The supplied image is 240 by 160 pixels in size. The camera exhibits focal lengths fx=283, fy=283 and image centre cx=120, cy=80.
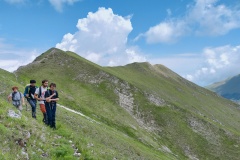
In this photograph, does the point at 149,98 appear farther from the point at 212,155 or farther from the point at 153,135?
the point at 212,155

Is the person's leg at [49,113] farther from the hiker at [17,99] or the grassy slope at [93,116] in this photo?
the hiker at [17,99]

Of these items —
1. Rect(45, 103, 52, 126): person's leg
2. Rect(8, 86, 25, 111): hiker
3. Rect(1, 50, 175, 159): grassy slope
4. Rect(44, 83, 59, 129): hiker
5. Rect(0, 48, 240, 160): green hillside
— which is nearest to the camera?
Rect(44, 83, 59, 129): hiker

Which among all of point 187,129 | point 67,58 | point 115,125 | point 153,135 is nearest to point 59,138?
point 115,125

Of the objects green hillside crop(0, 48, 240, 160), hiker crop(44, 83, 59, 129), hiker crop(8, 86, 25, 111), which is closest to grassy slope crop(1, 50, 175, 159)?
green hillside crop(0, 48, 240, 160)

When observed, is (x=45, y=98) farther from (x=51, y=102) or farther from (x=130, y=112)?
→ (x=130, y=112)

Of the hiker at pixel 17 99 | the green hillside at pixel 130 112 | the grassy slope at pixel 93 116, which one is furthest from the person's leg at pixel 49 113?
the green hillside at pixel 130 112

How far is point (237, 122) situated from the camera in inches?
4146

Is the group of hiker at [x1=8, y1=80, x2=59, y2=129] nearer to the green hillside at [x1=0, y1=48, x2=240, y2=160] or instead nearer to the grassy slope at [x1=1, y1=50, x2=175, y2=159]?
the grassy slope at [x1=1, y1=50, x2=175, y2=159]

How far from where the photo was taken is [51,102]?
74.9 feet

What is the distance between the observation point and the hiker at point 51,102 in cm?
2238

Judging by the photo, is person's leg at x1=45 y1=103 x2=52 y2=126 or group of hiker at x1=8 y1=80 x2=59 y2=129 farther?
person's leg at x1=45 y1=103 x2=52 y2=126

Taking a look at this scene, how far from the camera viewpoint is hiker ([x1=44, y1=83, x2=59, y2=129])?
73.4ft

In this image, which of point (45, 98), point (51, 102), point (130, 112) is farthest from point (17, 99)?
point (130, 112)

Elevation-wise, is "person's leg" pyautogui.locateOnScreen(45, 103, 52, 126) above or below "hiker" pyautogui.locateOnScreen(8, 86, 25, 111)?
below
